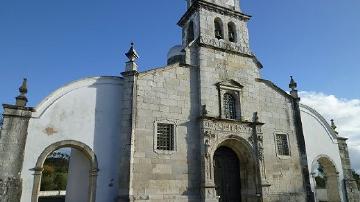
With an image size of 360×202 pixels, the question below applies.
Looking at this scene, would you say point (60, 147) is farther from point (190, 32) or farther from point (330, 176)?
point (330, 176)

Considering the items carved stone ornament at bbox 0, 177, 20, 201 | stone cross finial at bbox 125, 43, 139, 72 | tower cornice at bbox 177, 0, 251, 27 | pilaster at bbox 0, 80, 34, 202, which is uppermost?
tower cornice at bbox 177, 0, 251, 27

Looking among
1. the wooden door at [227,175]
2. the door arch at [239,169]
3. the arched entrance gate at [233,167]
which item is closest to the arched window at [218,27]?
the arched entrance gate at [233,167]

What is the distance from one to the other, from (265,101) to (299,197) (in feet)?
16.9

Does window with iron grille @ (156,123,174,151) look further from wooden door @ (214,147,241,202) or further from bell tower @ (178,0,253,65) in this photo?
bell tower @ (178,0,253,65)

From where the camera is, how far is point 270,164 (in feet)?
48.4

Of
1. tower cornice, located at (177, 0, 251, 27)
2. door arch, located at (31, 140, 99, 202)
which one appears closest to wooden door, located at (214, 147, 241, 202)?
door arch, located at (31, 140, 99, 202)

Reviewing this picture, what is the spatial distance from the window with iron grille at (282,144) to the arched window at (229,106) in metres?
2.89

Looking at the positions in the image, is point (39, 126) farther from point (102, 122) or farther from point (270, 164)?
point (270, 164)

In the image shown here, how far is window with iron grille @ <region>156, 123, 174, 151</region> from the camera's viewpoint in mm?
12652

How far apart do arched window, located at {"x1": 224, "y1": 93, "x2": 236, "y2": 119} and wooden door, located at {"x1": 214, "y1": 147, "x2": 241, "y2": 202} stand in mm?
1672

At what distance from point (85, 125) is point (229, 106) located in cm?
699

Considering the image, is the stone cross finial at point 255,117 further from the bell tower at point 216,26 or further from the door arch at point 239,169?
the bell tower at point 216,26

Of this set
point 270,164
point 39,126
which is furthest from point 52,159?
point 270,164

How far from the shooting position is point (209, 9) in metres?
16.1
